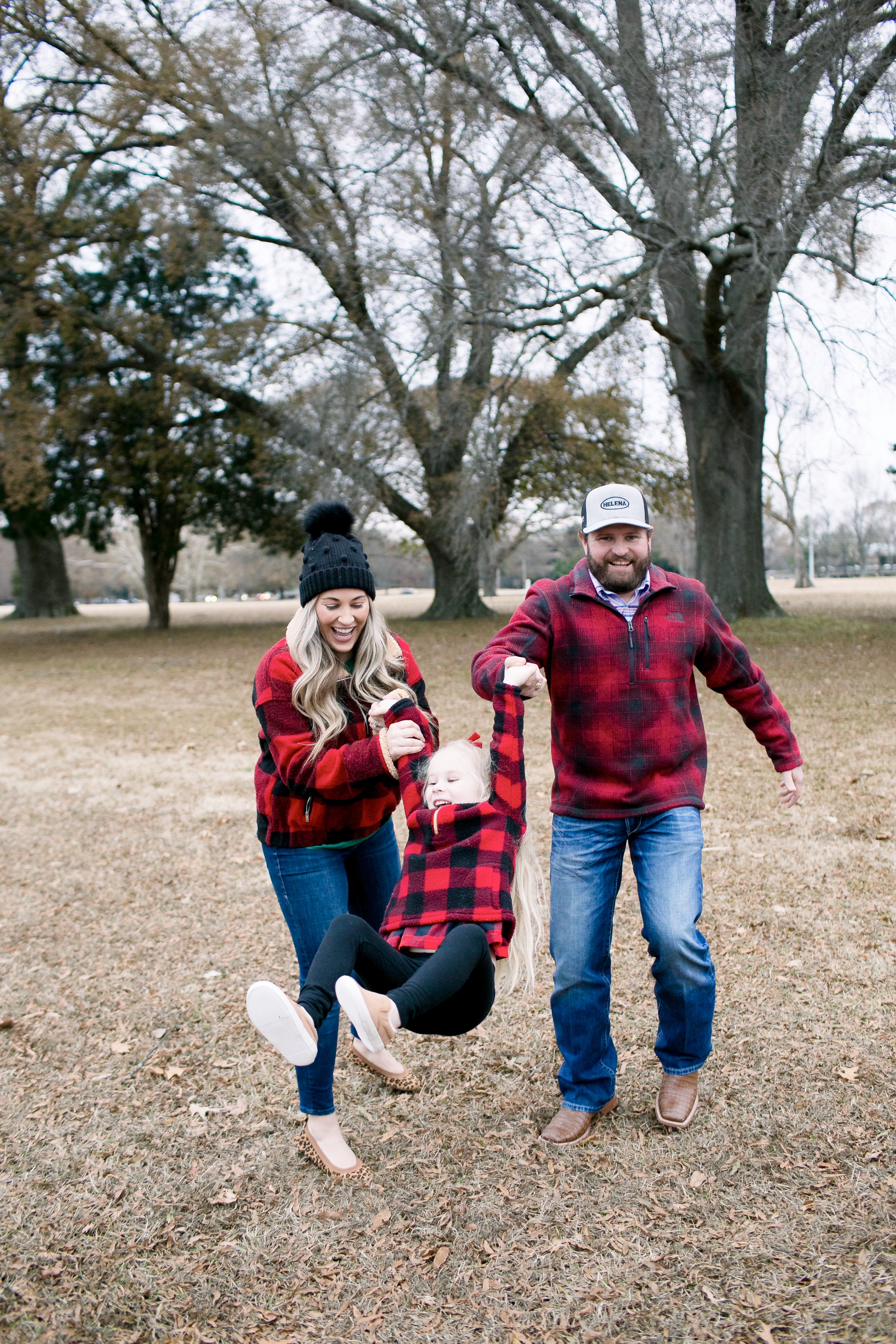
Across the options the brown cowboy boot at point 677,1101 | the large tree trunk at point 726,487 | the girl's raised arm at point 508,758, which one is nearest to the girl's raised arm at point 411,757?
the girl's raised arm at point 508,758

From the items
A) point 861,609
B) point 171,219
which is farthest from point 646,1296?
point 861,609

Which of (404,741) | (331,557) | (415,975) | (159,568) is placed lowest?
(415,975)

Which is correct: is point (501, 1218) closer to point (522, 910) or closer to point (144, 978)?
point (522, 910)

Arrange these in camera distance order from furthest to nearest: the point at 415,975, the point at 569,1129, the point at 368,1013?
the point at 569,1129 < the point at 415,975 < the point at 368,1013

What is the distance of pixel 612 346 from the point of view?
17656 mm

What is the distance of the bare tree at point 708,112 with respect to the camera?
13.4 m

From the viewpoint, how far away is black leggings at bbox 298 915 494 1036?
282 centimetres

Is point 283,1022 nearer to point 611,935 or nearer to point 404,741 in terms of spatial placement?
point 404,741

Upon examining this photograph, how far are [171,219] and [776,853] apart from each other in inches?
821

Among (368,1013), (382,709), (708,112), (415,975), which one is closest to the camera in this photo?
(368,1013)

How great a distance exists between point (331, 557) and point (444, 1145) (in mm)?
2072

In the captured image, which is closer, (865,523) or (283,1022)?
(283,1022)

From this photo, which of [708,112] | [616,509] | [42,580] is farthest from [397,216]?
[42,580]

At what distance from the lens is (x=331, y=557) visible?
3.37 metres
